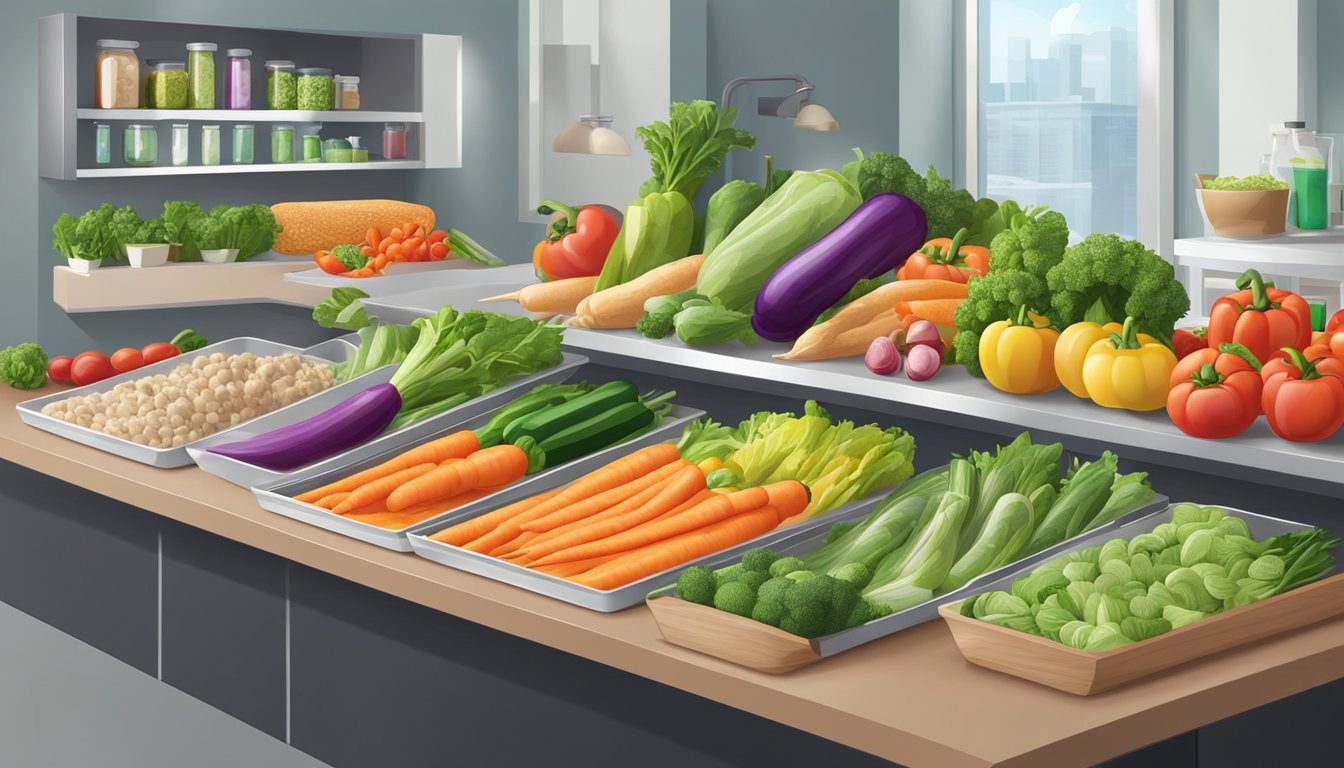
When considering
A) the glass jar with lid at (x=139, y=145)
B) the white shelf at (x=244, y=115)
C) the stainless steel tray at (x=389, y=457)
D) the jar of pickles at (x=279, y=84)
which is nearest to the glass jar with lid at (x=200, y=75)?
the white shelf at (x=244, y=115)

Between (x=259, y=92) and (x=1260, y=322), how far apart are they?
5.72 metres

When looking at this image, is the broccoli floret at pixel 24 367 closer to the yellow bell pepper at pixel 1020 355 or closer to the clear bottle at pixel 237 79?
the yellow bell pepper at pixel 1020 355

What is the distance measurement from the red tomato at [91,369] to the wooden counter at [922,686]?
1.62m

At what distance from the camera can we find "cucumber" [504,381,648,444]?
102 inches

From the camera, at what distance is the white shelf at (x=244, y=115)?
20.8 ft

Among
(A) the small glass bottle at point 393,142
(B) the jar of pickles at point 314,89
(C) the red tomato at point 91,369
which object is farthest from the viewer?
(A) the small glass bottle at point 393,142

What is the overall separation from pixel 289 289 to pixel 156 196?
7.92 ft

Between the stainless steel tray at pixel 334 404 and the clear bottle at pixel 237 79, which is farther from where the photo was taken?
the clear bottle at pixel 237 79

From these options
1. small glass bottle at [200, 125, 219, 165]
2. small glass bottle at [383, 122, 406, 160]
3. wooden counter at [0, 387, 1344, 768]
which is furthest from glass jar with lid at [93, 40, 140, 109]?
wooden counter at [0, 387, 1344, 768]

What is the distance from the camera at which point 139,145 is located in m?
6.46

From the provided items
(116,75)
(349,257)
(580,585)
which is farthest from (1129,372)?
(116,75)

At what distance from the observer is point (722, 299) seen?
290 centimetres

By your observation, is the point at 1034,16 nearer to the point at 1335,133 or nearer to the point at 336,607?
the point at 1335,133

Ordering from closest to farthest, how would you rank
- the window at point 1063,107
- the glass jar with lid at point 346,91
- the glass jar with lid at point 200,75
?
the glass jar with lid at point 200,75
the glass jar with lid at point 346,91
the window at point 1063,107
